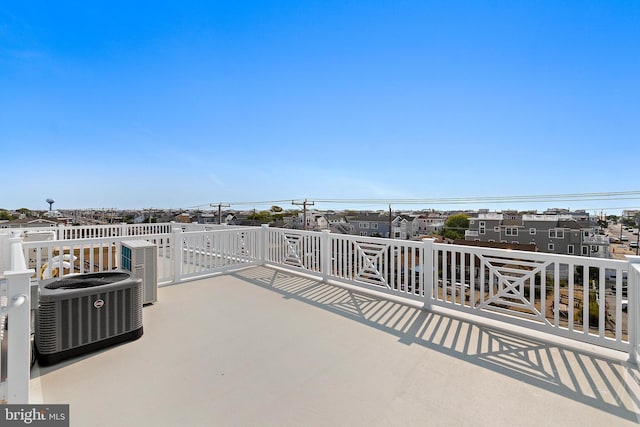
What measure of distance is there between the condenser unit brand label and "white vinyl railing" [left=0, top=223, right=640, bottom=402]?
208mm

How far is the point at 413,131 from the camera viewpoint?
11578mm

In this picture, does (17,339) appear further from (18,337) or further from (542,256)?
(542,256)

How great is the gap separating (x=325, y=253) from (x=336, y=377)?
2.58 m

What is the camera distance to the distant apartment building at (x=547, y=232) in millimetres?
9023

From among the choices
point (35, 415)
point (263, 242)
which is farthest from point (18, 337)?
point (263, 242)

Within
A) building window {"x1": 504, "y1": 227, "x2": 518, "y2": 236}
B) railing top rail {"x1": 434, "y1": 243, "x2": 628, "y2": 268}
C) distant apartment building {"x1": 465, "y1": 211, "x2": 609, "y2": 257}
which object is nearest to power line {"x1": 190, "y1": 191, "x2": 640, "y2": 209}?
distant apartment building {"x1": 465, "y1": 211, "x2": 609, "y2": 257}

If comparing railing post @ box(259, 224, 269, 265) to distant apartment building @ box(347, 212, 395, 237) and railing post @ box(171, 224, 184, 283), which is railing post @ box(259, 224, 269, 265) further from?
distant apartment building @ box(347, 212, 395, 237)

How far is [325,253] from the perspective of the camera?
4438 mm

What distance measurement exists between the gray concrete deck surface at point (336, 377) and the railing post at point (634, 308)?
165 mm

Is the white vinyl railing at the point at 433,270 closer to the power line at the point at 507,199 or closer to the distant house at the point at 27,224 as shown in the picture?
the distant house at the point at 27,224

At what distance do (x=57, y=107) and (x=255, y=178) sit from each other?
1207cm

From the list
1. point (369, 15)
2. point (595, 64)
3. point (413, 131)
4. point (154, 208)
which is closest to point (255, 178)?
point (154, 208)

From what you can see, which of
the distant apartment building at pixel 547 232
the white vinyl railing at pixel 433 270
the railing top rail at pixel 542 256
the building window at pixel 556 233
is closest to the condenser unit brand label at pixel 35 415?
the white vinyl railing at pixel 433 270

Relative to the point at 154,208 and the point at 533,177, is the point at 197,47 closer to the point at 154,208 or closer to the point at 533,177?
the point at 154,208
